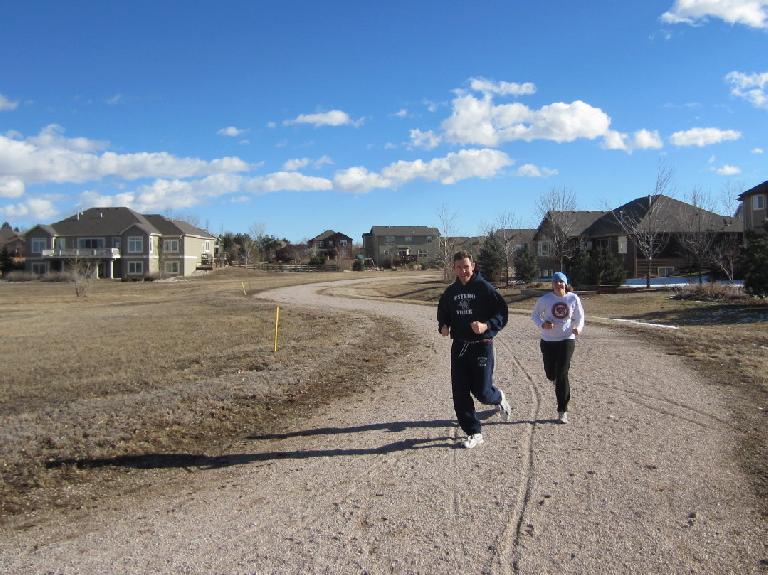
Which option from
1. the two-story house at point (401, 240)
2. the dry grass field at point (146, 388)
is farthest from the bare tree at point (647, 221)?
the two-story house at point (401, 240)

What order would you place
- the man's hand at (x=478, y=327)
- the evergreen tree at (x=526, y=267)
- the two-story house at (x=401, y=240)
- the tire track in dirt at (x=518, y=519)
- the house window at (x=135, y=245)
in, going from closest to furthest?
the tire track in dirt at (x=518, y=519), the man's hand at (x=478, y=327), the evergreen tree at (x=526, y=267), the house window at (x=135, y=245), the two-story house at (x=401, y=240)

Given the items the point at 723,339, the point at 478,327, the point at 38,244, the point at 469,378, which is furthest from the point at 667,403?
the point at 38,244

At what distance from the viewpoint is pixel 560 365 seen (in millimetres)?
6914

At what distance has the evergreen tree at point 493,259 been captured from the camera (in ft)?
142

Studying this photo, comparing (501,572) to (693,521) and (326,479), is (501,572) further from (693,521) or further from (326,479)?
(326,479)

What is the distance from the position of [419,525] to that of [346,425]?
10.2 ft

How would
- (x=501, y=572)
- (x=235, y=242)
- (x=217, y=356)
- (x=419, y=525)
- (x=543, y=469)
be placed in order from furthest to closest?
Result: (x=235, y=242)
(x=217, y=356)
(x=543, y=469)
(x=419, y=525)
(x=501, y=572)

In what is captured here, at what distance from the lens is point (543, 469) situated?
5297 mm

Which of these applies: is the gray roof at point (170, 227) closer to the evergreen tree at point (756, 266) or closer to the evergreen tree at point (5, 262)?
the evergreen tree at point (5, 262)

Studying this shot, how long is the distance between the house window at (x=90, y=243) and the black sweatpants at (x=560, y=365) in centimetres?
7353

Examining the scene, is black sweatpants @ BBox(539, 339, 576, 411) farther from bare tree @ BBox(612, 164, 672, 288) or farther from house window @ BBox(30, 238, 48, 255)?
house window @ BBox(30, 238, 48, 255)

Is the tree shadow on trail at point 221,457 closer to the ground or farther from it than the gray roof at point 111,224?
closer to the ground

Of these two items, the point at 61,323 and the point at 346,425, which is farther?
the point at 61,323

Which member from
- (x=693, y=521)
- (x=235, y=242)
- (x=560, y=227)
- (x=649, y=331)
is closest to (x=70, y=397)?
(x=693, y=521)
